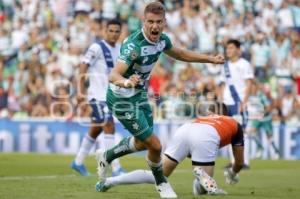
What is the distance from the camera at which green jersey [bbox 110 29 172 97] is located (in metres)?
10.6

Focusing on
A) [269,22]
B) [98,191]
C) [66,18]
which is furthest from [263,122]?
[98,191]

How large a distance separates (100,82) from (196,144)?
15.3 ft

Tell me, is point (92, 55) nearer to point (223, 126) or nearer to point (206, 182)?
point (223, 126)

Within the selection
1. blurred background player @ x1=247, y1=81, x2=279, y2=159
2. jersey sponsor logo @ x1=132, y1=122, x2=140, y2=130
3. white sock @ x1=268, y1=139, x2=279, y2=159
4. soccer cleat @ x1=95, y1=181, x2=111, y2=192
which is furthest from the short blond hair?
white sock @ x1=268, y1=139, x2=279, y2=159

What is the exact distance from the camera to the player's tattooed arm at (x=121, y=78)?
383 inches

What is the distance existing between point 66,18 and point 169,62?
14.8 ft

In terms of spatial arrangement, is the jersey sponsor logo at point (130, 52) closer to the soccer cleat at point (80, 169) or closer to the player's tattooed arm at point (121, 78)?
the player's tattooed arm at point (121, 78)

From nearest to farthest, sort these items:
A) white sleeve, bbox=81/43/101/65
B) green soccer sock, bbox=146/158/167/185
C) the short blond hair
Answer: the short blond hair < green soccer sock, bbox=146/158/167/185 < white sleeve, bbox=81/43/101/65

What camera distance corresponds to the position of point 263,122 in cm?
2361

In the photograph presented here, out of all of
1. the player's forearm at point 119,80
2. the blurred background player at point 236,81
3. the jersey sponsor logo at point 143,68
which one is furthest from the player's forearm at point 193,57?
the blurred background player at point 236,81

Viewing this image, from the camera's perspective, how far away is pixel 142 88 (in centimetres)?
1107

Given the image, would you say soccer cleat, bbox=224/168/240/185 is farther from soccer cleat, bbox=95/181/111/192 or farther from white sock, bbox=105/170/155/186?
soccer cleat, bbox=95/181/111/192

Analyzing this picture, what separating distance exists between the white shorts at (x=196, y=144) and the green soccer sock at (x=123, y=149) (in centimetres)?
66

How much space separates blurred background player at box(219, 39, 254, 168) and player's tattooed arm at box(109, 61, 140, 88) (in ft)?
24.0
